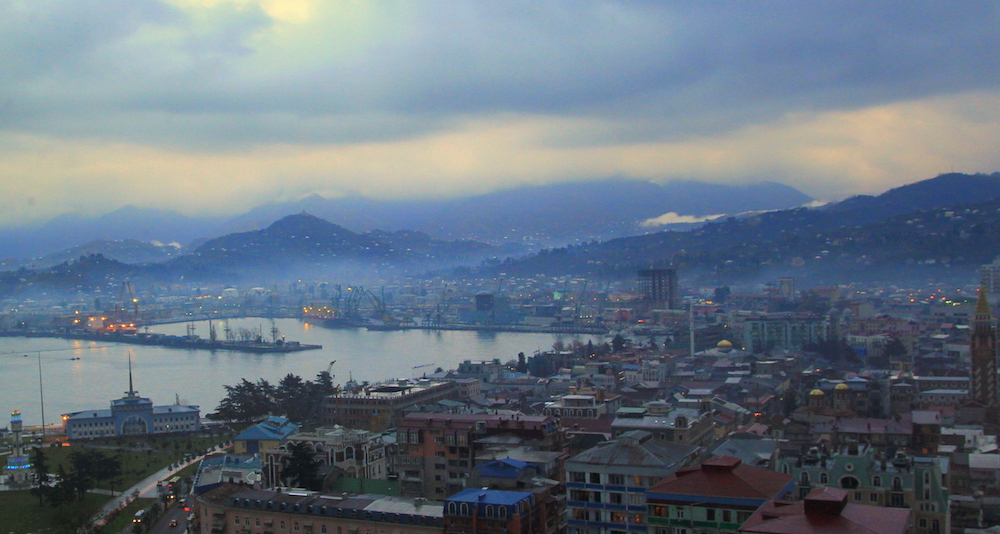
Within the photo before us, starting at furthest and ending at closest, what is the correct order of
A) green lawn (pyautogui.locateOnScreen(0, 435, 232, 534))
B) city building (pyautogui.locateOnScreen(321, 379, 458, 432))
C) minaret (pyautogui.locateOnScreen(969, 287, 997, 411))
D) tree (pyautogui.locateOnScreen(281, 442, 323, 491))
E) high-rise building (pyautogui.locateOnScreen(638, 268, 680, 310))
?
high-rise building (pyautogui.locateOnScreen(638, 268, 680, 310)) → minaret (pyautogui.locateOnScreen(969, 287, 997, 411)) → city building (pyautogui.locateOnScreen(321, 379, 458, 432)) → green lawn (pyautogui.locateOnScreen(0, 435, 232, 534)) → tree (pyautogui.locateOnScreen(281, 442, 323, 491))

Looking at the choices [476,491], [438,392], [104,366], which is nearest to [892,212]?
[104,366]

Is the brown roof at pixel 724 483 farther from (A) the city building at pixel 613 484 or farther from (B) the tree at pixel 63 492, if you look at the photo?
(B) the tree at pixel 63 492

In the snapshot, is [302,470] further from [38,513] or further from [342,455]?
[38,513]

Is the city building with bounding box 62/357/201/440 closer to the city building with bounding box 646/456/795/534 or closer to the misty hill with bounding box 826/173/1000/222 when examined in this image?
the city building with bounding box 646/456/795/534

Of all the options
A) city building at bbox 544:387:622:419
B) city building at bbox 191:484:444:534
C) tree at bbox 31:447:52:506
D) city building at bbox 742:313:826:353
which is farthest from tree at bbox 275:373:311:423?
city building at bbox 742:313:826:353

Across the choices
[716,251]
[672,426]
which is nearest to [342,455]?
[672,426]

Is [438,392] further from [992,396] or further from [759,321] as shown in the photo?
[759,321]

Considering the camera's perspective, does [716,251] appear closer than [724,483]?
No

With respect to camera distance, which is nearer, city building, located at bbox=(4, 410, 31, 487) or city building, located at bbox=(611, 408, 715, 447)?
city building, located at bbox=(611, 408, 715, 447)
